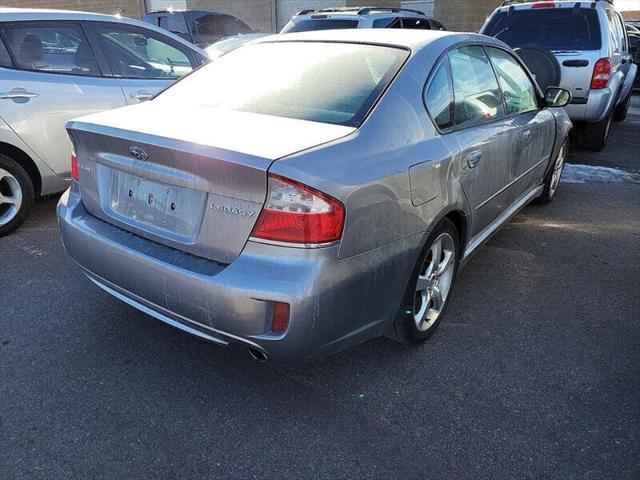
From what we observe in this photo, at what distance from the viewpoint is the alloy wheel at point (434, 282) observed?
9.12 ft

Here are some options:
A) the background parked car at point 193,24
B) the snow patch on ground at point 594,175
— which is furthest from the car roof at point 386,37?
the background parked car at point 193,24

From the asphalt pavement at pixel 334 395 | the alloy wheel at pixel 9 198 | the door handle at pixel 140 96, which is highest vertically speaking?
the door handle at pixel 140 96

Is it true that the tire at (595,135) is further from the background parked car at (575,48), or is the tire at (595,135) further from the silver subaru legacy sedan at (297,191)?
the silver subaru legacy sedan at (297,191)

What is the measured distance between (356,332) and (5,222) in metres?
3.29

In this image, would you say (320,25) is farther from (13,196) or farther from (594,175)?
(13,196)

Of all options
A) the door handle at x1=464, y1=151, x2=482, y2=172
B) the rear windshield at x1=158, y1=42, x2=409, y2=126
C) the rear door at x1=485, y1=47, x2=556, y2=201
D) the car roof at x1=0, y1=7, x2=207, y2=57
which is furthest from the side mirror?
the car roof at x1=0, y1=7, x2=207, y2=57

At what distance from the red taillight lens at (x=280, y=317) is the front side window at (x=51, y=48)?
11.2 feet

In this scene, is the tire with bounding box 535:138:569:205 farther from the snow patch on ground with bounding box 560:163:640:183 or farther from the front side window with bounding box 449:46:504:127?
the front side window with bounding box 449:46:504:127

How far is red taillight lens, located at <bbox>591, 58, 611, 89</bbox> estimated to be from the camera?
258 inches

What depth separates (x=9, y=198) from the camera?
4199 millimetres

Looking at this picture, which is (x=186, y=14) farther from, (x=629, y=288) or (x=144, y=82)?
(x=629, y=288)

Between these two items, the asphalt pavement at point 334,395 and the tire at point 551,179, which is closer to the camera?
the asphalt pavement at point 334,395

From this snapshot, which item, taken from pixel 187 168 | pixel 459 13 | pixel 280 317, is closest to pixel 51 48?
pixel 187 168

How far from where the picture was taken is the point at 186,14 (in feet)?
43.1
